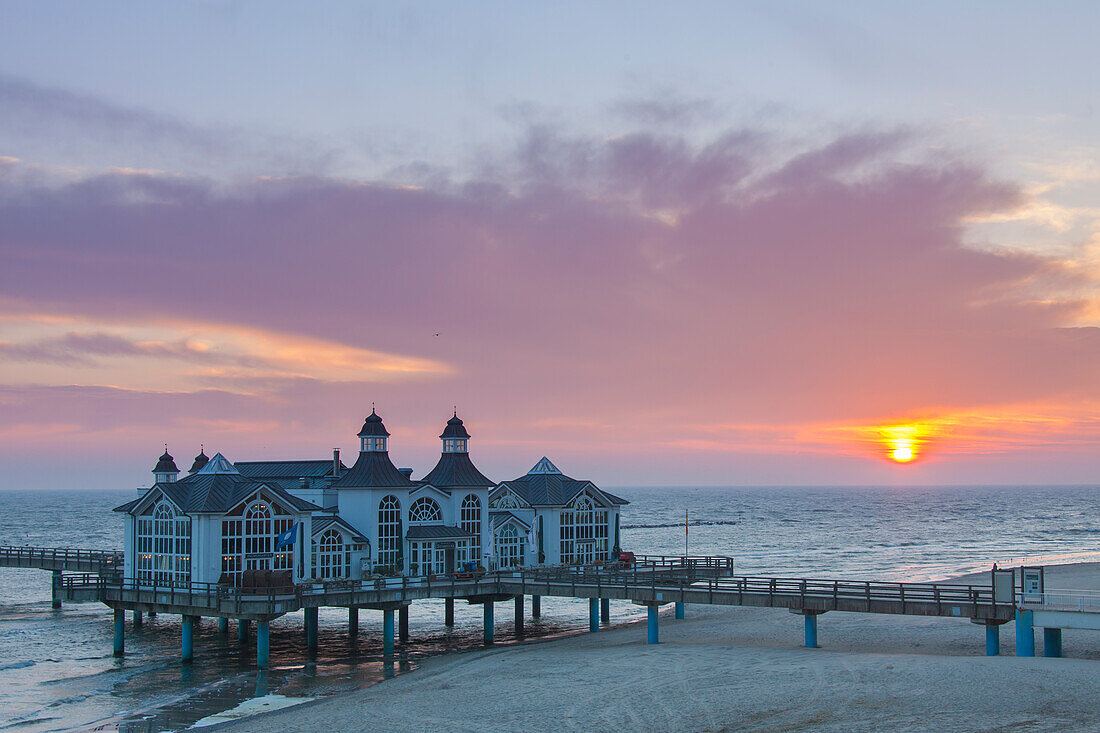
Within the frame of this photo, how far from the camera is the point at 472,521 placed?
2463 inches

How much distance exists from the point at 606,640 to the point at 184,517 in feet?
72.2

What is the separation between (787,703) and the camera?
105 ft

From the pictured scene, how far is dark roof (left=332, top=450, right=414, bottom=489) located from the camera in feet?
193

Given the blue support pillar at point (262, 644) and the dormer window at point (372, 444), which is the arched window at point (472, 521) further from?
the blue support pillar at point (262, 644)

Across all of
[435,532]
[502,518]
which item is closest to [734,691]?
[435,532]

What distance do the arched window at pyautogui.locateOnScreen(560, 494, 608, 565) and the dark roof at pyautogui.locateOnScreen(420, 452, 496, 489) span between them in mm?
6151

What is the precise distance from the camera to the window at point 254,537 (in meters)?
53.0

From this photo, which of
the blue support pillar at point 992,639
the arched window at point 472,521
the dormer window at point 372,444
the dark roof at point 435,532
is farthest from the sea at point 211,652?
the blue support pillar at point 992,639

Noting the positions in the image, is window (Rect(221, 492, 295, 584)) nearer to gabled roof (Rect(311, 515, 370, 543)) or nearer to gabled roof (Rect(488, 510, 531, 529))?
gabled roof (Rect(311, 515, 370, 543))

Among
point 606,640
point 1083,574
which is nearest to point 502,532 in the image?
point 606,640

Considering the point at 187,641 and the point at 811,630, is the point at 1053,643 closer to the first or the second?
the point at 811,630

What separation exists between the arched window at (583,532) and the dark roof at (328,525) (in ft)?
46.1

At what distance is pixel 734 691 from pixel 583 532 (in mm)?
33899

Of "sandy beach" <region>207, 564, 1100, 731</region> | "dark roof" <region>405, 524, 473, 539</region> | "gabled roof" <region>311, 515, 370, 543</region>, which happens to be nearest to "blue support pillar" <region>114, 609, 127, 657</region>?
"gabled roof" <region>311, 515, 370, 543</region>
